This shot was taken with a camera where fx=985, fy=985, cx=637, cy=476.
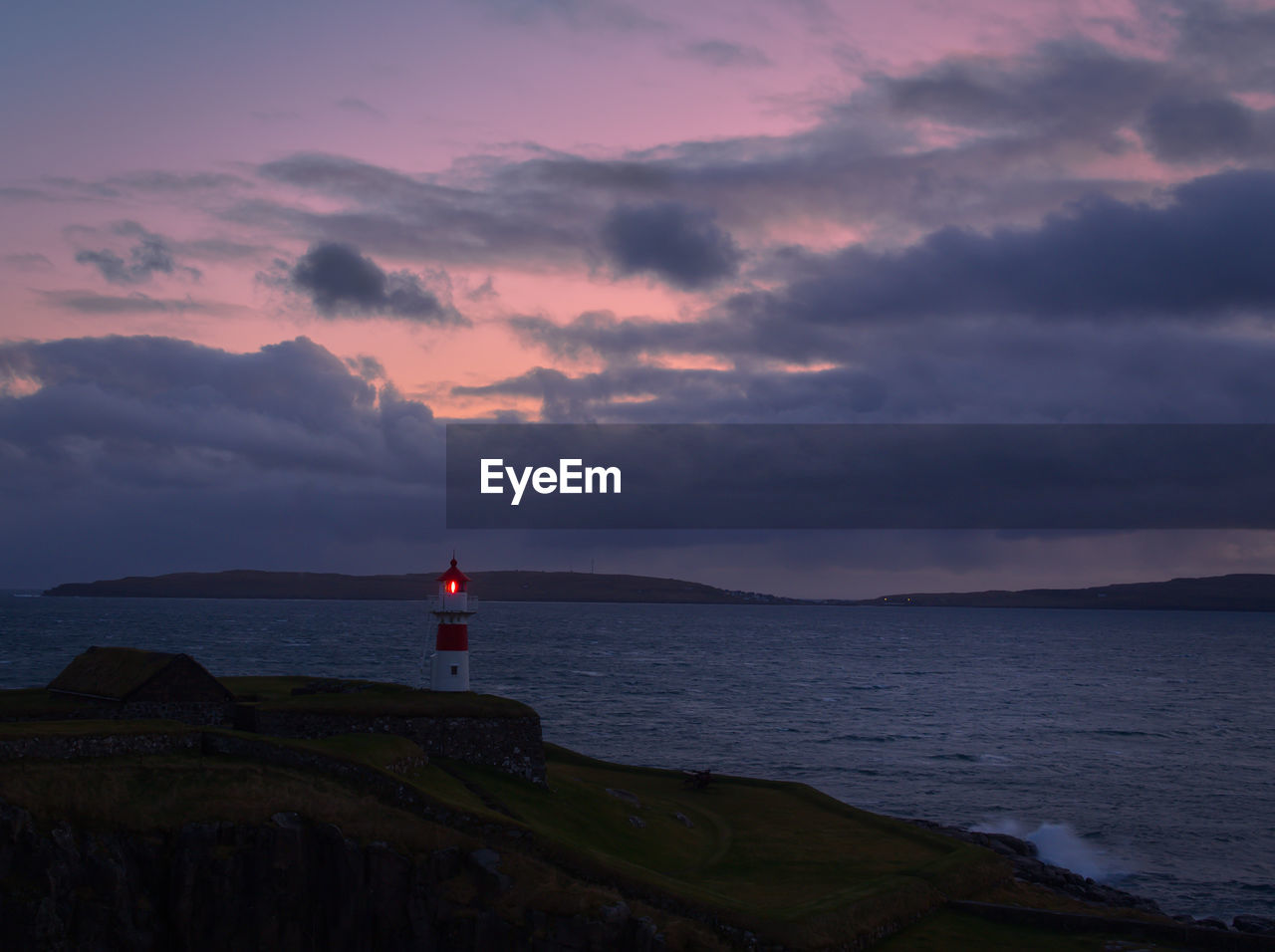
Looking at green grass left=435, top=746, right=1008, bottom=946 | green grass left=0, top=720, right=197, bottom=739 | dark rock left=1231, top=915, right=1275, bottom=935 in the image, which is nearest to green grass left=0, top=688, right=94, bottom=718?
green grass left=0, top=720, right=197, bottom=739

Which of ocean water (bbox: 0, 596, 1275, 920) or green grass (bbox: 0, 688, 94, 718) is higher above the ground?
green grass (bbox: 0, 688, 94, 718)

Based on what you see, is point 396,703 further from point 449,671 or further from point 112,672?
point 112,672

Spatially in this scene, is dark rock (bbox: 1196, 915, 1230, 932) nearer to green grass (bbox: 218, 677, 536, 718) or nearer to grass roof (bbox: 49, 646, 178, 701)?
green grass (bbox: 218, 677, 536, 718)

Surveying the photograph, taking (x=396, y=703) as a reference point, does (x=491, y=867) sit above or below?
below

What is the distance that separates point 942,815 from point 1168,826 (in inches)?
477

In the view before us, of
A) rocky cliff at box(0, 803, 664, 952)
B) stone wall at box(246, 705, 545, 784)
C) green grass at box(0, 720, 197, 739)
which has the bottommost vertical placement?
rocky cliff at box(0, 803, 664, 952)

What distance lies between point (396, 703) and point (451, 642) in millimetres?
5907

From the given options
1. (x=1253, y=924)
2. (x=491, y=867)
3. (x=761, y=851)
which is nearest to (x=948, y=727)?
(x=1253, y=924)

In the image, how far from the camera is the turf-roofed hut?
35.1 metres

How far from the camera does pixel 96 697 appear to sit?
3566 cm

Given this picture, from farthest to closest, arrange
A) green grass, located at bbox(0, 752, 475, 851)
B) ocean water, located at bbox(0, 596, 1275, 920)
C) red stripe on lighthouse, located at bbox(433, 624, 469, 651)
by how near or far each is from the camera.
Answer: ocean water, located at bbox(0, 596, 1275, 920) < red stripe on lighthouse, located at bbox(433, 624, 469, 651) < green grass, located at bbox(0, 752, 475, 851)

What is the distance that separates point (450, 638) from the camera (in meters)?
42.1

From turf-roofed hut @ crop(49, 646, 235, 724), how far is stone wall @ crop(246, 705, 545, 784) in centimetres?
207

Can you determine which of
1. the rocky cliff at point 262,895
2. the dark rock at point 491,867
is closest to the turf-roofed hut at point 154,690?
the rocky cliff at point 262,895
